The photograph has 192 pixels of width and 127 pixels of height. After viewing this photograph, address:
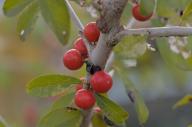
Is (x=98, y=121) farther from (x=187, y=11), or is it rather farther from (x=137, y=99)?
(x=187, y=11)

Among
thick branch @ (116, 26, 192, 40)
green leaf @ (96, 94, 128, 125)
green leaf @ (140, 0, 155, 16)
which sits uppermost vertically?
thick branch @ (116, 26, 192, 40)

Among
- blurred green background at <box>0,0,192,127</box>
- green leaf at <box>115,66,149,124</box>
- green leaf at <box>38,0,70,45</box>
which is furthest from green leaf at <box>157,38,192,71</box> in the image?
blurred green background at <box>0,0,192,127</box>

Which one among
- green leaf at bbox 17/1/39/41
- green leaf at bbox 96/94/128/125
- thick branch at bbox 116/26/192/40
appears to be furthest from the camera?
green leaf at bbox 17/1/39/41

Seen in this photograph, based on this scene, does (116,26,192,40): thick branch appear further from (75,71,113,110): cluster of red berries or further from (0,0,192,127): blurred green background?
(0,0,192,127): blurred green background

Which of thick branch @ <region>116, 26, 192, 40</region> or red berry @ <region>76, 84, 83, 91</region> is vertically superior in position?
thick branch @ <region>116, 26, 192, 40</region>

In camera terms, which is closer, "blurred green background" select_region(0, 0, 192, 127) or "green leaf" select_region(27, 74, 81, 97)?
"green leaf" select_region(27, 74, 81, 97)

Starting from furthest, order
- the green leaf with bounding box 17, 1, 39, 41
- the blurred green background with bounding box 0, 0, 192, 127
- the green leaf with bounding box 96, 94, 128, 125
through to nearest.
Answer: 1. the blurred green background with bounding box 0, 0, 192, 127
2. the green leaf with bounding box 17, 1, 39, 41
3. the green leaf with bounding box 96, 94, 128, 125

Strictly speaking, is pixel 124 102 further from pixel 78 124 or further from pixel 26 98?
pixel 78 124
